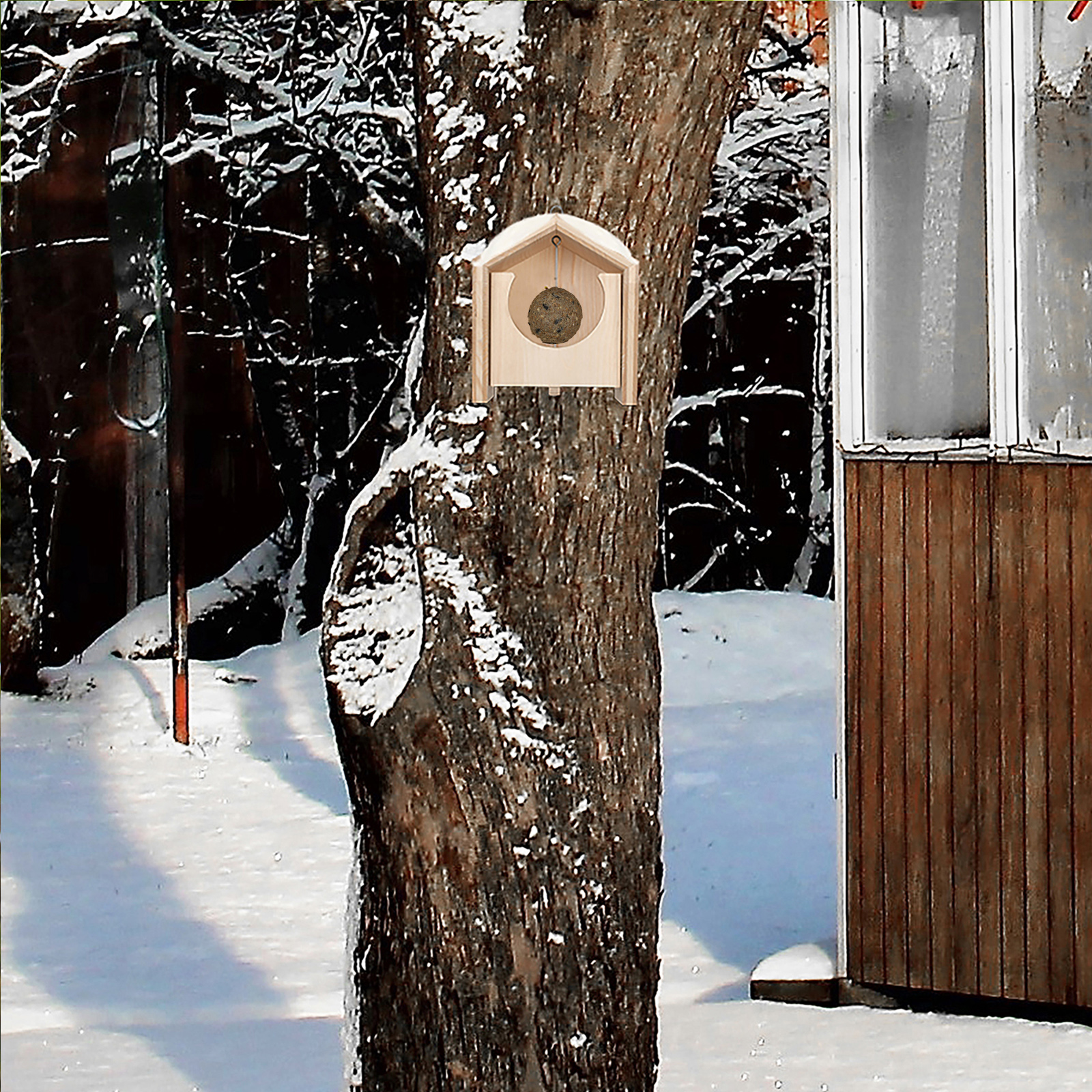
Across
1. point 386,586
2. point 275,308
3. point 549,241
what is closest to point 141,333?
point 275,308

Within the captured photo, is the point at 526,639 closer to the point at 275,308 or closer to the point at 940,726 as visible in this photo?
the point at 940,726

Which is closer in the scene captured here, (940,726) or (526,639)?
(526,639)

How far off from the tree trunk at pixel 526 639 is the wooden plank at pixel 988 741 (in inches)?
57.2

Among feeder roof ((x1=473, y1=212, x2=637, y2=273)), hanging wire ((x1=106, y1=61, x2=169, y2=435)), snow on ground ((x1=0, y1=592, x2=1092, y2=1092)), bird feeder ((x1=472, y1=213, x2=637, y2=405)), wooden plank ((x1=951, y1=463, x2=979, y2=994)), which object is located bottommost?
snow on ground ((x1=0, y1=592, x2=1092, y2=1092))

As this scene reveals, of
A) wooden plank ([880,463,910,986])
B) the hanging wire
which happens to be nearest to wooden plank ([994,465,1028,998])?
wooden plank ([880,463,910,986])

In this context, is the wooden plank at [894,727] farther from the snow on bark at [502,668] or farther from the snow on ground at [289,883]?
the snow on bark at [502,668]

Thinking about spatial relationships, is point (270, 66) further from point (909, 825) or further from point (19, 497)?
point (909, 825)

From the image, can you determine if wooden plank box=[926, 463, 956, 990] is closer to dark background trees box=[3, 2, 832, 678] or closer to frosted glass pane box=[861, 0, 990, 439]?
frosted glass pane box=[861, 0, 990, 439]

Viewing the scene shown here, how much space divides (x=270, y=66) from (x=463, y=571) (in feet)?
27.9

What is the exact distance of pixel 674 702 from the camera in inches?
407

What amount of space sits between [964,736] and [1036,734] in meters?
0.16

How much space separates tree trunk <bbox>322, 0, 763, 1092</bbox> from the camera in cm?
289

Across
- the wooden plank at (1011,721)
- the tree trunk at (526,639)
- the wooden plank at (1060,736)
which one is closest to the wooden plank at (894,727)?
the wooden plank at (1011,721)

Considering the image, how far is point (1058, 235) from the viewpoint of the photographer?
13.4ft
